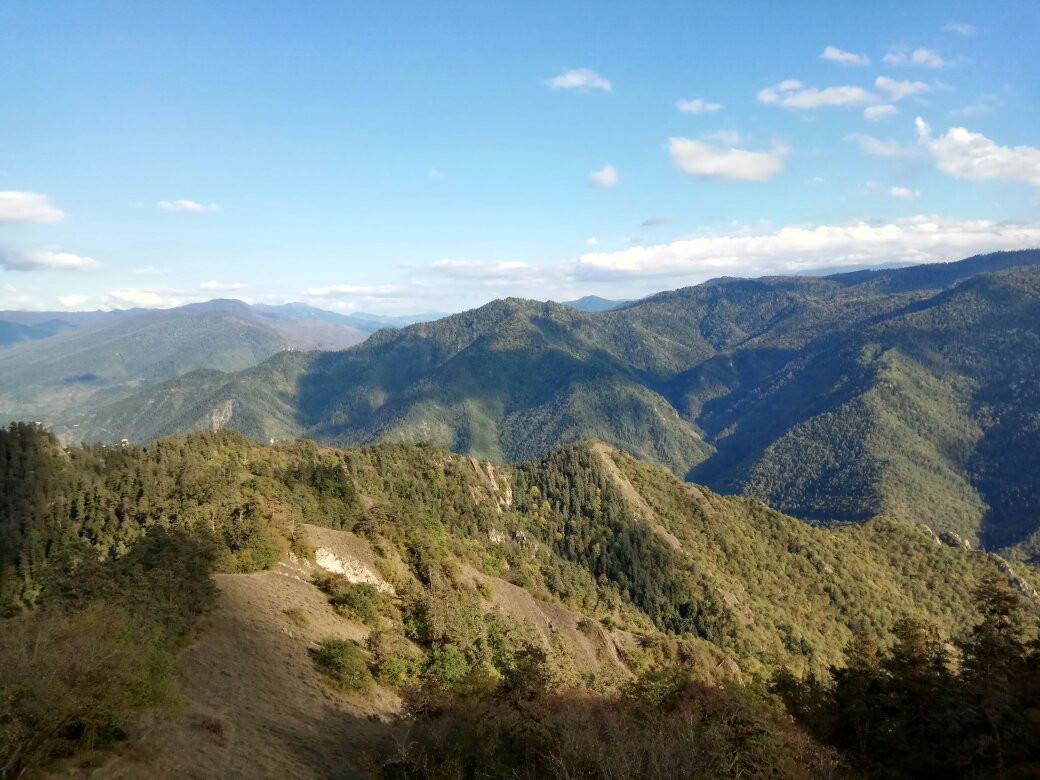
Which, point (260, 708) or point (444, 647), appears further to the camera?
point (444, 647)

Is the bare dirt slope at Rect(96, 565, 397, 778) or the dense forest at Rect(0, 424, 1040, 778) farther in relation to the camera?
the bare dirt slope at Rect(96, 565, 397, 778)

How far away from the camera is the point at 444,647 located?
1783 inches

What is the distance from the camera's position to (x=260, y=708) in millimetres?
31062

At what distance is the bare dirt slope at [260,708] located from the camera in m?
24.6

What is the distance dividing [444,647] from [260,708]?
16.6 m

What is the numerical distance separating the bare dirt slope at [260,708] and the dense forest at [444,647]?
1.27 m

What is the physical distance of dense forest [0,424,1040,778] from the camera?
2366 cm

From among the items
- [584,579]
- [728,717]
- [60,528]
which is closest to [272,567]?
[728,717]

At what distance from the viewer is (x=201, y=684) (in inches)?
1218

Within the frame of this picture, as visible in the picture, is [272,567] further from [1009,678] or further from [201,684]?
[1009,678]

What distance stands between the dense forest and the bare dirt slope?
4.16 feet

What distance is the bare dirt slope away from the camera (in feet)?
80.7

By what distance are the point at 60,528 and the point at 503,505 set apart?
304 ft

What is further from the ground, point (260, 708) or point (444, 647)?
point (260, 708)
